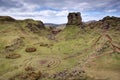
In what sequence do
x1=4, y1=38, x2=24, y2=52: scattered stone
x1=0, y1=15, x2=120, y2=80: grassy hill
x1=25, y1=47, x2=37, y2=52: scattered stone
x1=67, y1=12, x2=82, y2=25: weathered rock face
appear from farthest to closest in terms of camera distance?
1. x1=67, y1=12, x2=82, y2=25: weathered rock face
2. x1=4, y1=38, x2=24, y2=52: scattered stone
3. x1=25, y1=47, x2=37, y2=52: scattered stone
4. x1=0, y1=15, x2=120, y2=80: grassy hill

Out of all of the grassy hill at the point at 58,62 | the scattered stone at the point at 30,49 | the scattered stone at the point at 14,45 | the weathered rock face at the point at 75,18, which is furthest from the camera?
the weathered rock face at the point at 75,18

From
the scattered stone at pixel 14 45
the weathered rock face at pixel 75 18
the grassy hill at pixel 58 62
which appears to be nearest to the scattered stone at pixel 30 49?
the grassy hill at pixel 58 62

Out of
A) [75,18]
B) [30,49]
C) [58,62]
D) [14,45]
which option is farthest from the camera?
[75,18]

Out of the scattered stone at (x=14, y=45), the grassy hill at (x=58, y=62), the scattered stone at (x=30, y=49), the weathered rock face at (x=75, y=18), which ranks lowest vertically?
the grassy hill at (x=58, y=62)

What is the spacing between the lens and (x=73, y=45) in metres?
105

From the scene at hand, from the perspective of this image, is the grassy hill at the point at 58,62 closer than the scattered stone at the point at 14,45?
Yes

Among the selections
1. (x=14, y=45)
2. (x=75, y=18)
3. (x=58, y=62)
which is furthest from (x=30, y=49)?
(x=75, y=18)

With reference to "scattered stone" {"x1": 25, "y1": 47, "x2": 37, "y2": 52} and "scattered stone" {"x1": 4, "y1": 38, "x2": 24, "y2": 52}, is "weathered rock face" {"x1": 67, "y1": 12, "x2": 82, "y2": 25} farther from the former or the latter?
"scattered stone" {"x1": 25, "y1": 47, "x2": 37, "y2": 52}

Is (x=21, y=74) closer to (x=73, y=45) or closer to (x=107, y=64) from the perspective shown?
(x=107, y=64)

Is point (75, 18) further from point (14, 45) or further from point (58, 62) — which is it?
point (58, 62)

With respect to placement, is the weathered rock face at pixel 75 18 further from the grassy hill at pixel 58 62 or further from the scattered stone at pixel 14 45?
the scattered stone at pixel 14 45

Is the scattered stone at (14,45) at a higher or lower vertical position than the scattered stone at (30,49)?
higher

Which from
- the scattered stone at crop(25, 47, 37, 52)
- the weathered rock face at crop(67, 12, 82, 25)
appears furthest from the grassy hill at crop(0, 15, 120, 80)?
the weathered rock face at crop(67, 12, 82, 25)

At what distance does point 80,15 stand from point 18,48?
101530 millimetres
